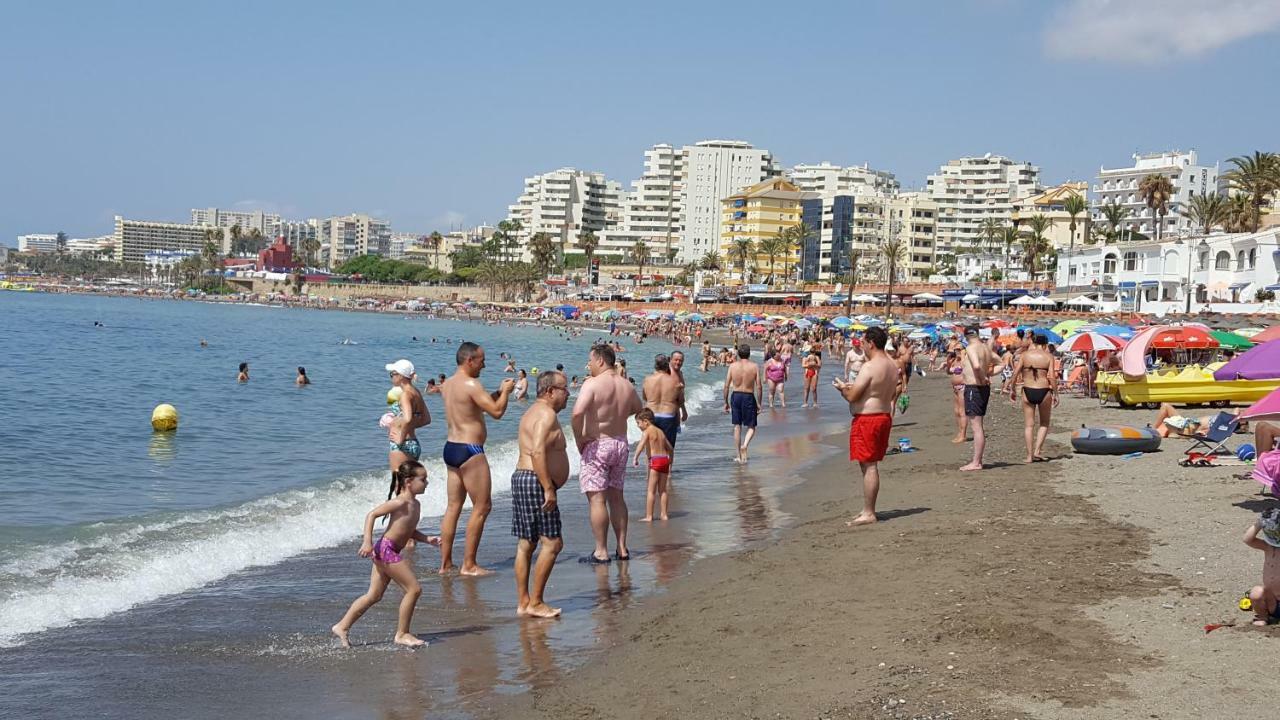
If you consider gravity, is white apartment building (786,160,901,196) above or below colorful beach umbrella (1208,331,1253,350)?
above

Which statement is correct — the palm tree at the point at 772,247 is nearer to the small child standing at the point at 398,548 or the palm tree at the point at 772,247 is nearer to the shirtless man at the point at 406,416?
the shirtless man at the point at 406,416

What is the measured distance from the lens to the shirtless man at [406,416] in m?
9.05

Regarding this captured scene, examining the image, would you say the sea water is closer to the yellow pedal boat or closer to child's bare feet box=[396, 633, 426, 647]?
child's bare feet box=[396, 633, 426, 647]

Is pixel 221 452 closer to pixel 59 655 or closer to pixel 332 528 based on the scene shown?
pixel 332 528

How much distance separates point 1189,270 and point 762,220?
78117mm

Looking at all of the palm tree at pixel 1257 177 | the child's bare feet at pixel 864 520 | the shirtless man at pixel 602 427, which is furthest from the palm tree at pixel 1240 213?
the shirtless man at pixel 602 427

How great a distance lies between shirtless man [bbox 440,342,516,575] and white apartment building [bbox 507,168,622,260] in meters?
168

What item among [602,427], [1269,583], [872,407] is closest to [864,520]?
[872,407]

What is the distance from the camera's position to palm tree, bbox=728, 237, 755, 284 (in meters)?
127

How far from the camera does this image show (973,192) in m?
146

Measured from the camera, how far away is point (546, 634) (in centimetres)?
714

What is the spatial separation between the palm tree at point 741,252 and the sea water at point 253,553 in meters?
103

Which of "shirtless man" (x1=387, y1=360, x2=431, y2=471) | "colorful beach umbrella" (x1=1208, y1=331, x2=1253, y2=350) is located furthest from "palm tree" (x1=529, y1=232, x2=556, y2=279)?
"shirtless man" (x1=387, y1=360, x2=431, y2=471)

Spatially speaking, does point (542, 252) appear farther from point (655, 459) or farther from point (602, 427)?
point (602, 427)
